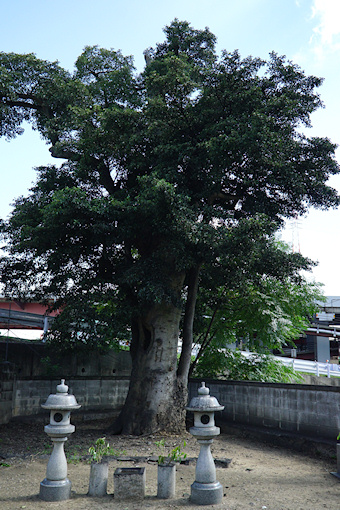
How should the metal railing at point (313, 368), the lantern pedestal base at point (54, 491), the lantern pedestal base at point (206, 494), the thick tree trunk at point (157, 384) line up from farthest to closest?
the metal railing at point (313, 368) → the thick tree trunk at point (157, 384) → the lantern pedestal base at point (54, 491) → the lantern pedestal base at point (206, 494)

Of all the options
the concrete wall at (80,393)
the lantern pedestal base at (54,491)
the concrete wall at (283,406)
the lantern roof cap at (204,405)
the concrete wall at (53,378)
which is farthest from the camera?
the concrete wall at (80,393)

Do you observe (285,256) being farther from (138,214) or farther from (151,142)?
(151,142)

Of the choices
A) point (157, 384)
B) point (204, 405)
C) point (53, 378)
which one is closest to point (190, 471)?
point (204, 405)

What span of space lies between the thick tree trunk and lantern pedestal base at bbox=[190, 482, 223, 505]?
5.26m

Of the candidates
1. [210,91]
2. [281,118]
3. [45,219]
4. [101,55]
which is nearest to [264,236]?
[281,118]

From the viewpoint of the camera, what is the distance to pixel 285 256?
10.9 meters

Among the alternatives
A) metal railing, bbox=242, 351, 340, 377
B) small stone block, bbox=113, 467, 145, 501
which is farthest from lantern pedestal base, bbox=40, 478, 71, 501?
metal railing, bbox=242, 351, 340, 377

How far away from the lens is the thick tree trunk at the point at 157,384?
10609 mm

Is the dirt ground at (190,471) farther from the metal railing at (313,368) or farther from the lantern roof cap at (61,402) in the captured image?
the metal railing at (313,368)

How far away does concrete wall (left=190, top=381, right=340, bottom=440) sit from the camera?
29.6 ft

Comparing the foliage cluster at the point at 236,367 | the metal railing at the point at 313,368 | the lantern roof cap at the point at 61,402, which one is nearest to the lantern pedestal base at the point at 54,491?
the lantern roof cap at the point at 61,402

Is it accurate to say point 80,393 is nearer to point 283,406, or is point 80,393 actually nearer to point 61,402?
point 283,406

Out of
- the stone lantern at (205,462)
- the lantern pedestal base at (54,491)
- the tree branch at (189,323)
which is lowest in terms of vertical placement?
the lantern pedestal base at (54,491)

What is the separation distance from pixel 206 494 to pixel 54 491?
1979 mm
